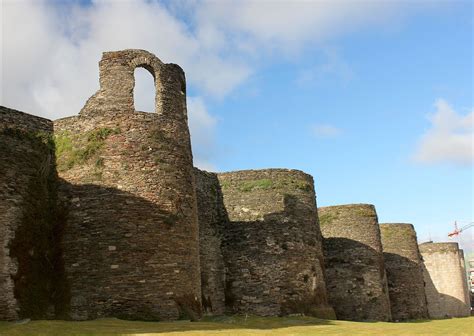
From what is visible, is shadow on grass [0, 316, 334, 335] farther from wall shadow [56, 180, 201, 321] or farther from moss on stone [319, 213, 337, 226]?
moss on stone [319, 213, 337, 226]

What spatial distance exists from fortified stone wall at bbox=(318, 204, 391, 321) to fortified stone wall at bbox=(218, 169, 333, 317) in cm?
453

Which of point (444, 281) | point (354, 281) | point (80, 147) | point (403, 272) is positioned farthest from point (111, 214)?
point (444, 281)

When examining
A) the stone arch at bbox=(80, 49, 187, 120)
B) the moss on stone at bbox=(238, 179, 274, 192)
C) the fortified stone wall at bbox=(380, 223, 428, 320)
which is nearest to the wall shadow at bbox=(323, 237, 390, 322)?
→ the fortified stone wall at bbox=(380, 223, 428, 320)

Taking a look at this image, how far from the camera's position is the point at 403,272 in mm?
42688

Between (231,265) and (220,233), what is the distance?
168 centimetres

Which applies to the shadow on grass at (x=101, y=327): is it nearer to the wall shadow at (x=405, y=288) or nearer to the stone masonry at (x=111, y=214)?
the stone masonry at (x=111, y=214)

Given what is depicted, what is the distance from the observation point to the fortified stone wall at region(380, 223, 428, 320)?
4197cm

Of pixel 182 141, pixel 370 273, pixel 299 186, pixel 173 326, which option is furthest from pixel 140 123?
pixel 370 273

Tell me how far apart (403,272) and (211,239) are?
1824cm

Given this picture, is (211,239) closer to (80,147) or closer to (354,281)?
(80,147)

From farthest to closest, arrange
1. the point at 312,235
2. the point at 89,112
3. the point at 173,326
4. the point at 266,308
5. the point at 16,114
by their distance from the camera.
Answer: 1. the point at 312,235
2. the point at 266,308
3. the point at 89,112
4. the point at 16,114
5. the point at 173,326

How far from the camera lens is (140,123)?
22.6 m

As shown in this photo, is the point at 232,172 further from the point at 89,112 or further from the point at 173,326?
the point at 173,326

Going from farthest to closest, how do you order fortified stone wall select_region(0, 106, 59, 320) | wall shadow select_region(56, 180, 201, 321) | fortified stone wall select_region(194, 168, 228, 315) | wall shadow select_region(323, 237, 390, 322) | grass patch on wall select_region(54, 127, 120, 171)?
wall shadow select_region(323, 237, 390, 322), fortified stone wall select_region(194, 168, 228, 315), grass patch on wall select_region(54, 127, 120, 171), wall shadow select_region(56, 180, 201, 321), fortified stone wall select_region(0, 106, 59, 320)
